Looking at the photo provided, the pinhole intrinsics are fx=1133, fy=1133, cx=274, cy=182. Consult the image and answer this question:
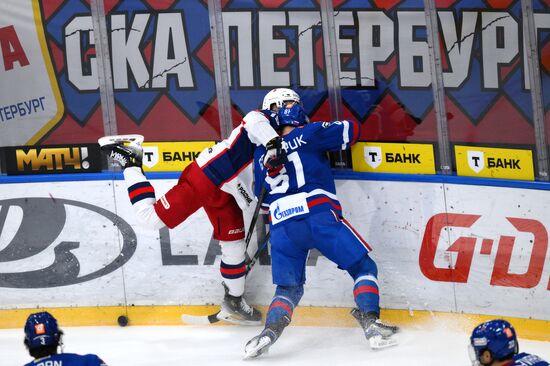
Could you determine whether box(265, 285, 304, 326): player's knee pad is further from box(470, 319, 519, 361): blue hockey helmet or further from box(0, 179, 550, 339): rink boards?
box(470, 319, 519, 361): blue hockey helmet

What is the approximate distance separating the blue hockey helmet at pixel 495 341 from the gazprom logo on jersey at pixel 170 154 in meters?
3.10

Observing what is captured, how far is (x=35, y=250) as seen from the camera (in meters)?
6.73

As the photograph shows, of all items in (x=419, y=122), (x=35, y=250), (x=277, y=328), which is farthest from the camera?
(x=35, y=250)

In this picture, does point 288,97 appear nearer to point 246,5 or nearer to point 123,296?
point 246,5

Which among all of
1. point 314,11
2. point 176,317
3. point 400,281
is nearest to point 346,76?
point 314,11

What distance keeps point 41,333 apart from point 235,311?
2545 millimetres

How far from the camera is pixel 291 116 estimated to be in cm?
604

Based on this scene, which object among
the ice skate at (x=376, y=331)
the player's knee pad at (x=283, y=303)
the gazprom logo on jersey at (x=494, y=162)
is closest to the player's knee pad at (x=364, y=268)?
the ice skate at (x=376, y=331)

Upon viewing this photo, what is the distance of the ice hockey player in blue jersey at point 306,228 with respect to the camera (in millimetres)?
5793

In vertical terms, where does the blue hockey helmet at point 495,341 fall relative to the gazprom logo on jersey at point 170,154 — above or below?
below

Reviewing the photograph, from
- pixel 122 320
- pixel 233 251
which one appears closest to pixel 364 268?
pixel 233 251

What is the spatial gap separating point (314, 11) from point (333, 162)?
86 centimetres

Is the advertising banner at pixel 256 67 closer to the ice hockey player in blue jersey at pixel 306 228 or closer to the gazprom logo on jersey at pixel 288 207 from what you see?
the ice hockey player in blue jersey at pixel 306 228

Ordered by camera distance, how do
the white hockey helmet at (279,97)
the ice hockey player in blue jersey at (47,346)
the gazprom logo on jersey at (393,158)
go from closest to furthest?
the ice hockey player in blue jersey at (47,346) < the white hockey helmet at (279,97) < the gazprom logo on jersey at (393,158)
